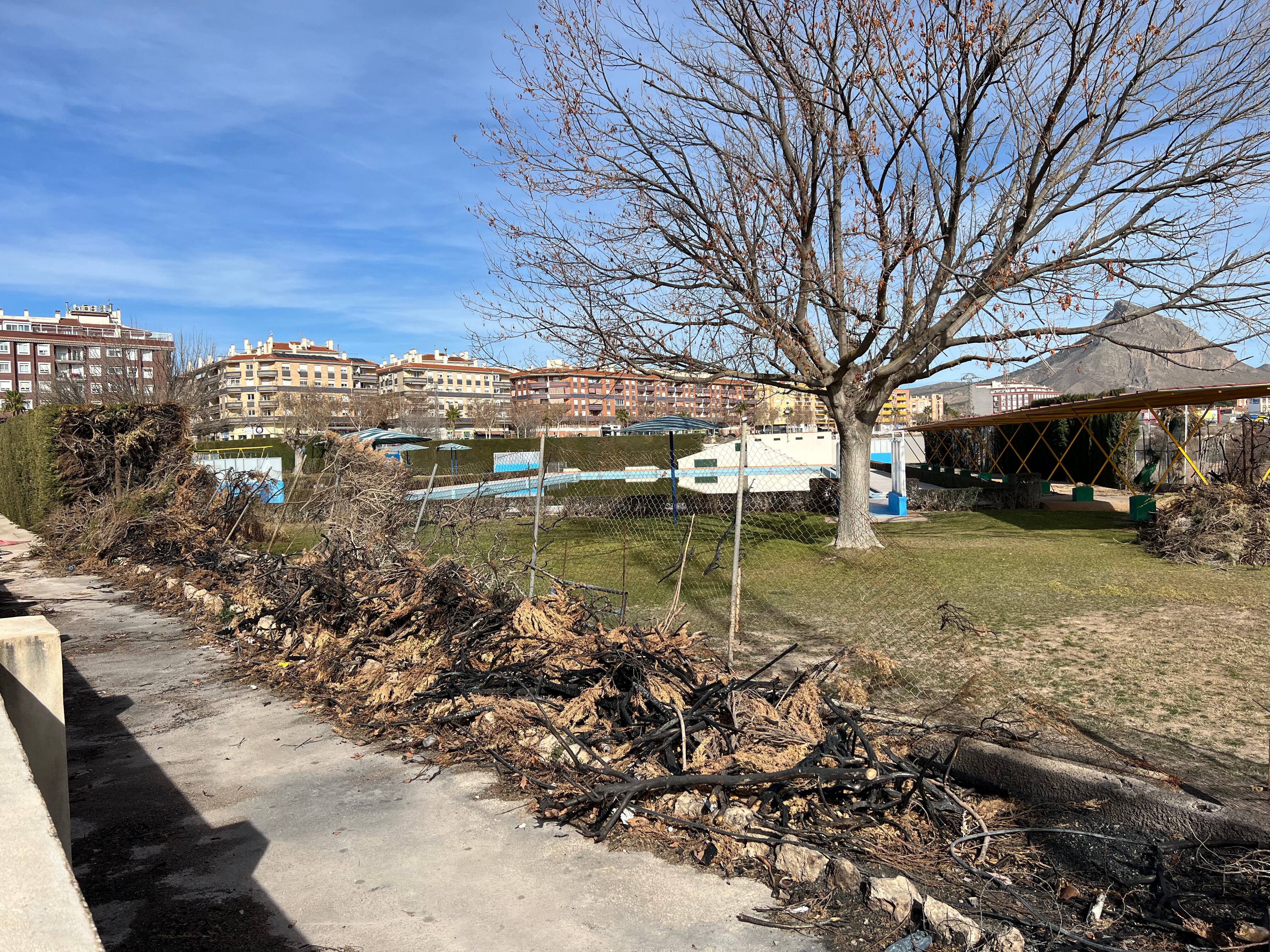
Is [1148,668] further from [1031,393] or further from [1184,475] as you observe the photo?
[1031,393]

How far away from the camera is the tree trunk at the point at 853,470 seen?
13445 mm

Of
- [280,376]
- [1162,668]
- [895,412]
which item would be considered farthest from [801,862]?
[280,376]

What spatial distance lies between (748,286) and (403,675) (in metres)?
8.37

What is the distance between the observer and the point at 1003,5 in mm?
10555

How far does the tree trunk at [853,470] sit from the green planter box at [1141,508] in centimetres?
694

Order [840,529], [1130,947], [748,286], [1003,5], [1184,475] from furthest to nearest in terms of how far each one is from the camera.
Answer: [1184,475] < [840,529] < [748,286] < [1003,5] < [1130,947]

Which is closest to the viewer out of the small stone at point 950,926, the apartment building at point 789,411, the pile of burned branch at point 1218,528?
the small stone at point 950,926

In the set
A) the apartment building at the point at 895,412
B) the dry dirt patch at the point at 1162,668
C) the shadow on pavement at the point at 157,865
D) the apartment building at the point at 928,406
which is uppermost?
the apartment building at the point at 928,406

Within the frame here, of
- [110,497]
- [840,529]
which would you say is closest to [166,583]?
[110,497]

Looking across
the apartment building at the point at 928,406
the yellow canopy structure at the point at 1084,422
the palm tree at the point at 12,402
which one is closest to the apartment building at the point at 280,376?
the palm tree at the point at 12,402

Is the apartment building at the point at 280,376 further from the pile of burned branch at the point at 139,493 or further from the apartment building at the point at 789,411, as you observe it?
the pile of burned branch at the point at 139,493

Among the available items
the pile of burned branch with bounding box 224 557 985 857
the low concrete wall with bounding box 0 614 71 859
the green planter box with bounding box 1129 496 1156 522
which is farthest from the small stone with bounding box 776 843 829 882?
the green planter box with bounding box 1129 496 1156 522

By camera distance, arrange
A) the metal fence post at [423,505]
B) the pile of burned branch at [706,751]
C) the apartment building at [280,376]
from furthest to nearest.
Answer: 1. the apartment building at [280,376]
2. the metal fence post at [423,505]
3. the pile of burned branch at [706,751]

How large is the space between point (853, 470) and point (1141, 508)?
778 centimetres
